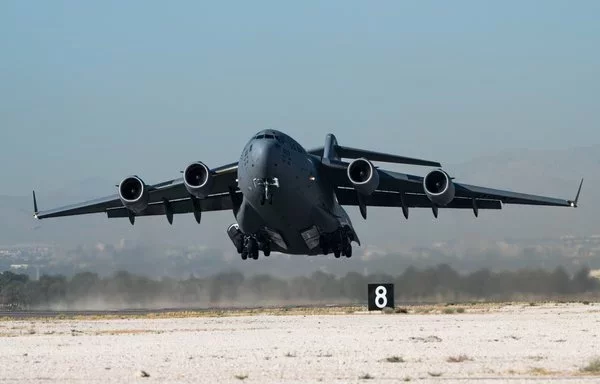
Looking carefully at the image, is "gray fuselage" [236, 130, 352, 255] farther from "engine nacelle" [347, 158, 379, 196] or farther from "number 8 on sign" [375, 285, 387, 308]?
Answer: "number 8 on sign" [375, 285, 387, 308]

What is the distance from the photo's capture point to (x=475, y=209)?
121 feet

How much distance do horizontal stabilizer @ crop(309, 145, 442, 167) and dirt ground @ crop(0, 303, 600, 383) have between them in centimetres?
646

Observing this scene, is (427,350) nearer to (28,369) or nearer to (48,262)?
(28,369)

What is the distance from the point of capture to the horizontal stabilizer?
118 feet

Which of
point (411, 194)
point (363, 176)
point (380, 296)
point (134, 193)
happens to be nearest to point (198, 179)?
point (134, 193)

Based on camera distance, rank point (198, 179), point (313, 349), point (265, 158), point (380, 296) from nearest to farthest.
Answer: point (313, 349)
point (265, 158)
point (198, 179)
point (380, 296)

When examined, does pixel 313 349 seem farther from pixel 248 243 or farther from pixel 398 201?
pixel 398 201

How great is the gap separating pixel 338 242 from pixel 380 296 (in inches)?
85.8

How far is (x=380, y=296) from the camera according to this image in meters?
35.4

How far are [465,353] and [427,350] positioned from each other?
3.27 feet

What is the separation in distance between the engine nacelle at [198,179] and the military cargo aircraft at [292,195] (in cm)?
3

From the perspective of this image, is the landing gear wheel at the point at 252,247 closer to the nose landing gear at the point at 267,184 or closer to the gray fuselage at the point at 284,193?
the gray fuselage at the point at 284,193

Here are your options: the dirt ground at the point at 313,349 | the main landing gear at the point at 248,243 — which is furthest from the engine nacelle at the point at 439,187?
the main landing gear at the point at 248,243

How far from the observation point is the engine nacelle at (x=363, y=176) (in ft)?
109
